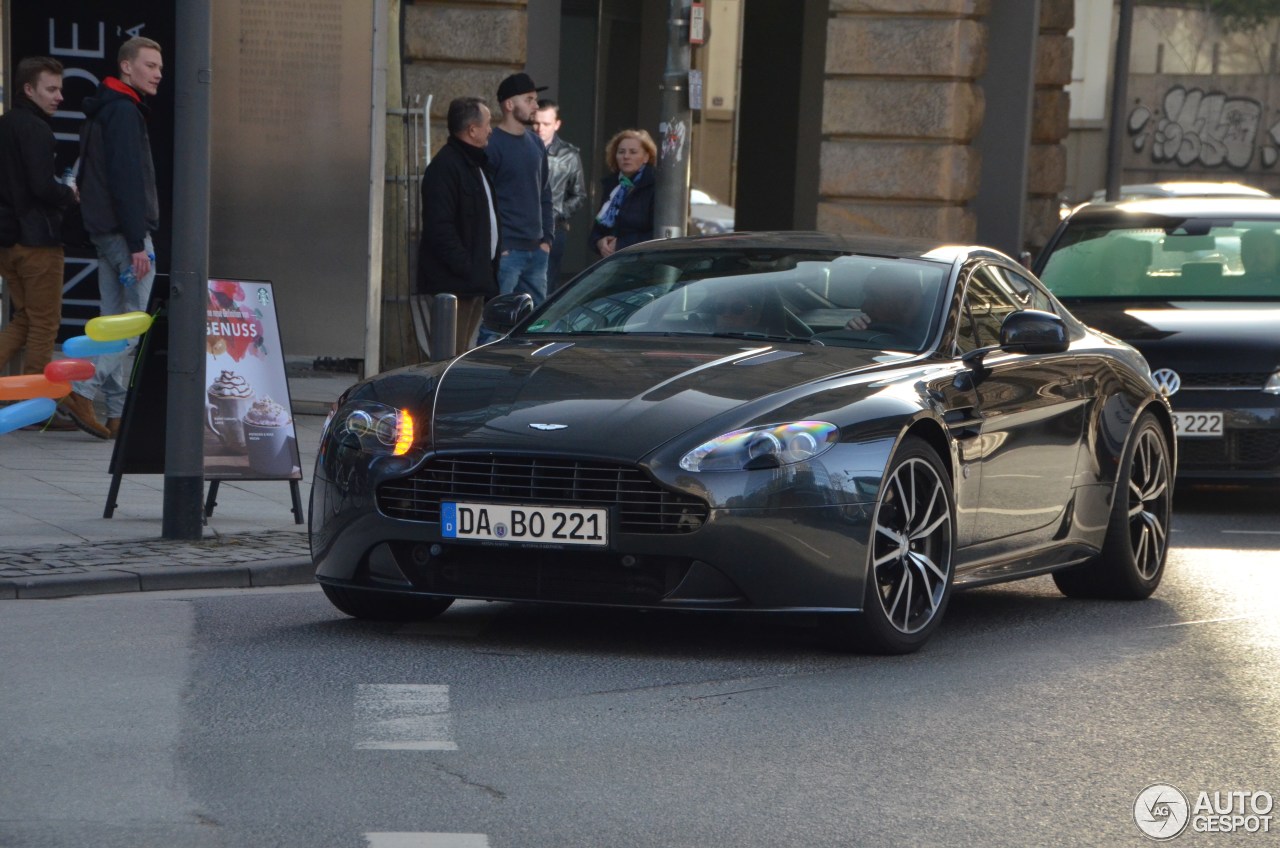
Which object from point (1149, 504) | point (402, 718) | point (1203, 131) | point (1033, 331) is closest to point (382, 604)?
point (402, 718)

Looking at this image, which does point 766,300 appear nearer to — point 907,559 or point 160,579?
point 907,559

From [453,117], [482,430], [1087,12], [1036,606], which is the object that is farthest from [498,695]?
[1087,12]

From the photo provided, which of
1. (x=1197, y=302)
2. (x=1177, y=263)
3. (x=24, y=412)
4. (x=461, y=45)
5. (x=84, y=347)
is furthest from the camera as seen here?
(x=461, y=45)

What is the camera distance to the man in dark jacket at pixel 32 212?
12.4 meters

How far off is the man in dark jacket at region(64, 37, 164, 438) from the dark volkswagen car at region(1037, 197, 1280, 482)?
506 centimetres

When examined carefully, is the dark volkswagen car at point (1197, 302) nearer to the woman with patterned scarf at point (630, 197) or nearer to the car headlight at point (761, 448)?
the woman with patterned scarf at point (630, 197)

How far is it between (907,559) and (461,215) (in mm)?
6599

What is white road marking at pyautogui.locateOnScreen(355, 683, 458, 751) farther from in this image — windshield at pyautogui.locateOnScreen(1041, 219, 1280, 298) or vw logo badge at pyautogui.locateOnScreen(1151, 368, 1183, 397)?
windshield at pyautogui.locateOnScreen(1041, 219, 1280, 298)

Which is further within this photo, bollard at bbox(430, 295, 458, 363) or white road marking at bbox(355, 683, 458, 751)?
bollard at bbox(430, 295, 458, 363)

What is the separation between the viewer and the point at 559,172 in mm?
16797

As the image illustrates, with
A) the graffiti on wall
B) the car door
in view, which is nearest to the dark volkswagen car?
the car door

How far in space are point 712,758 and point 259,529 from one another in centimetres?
451

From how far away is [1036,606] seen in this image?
8.66 m

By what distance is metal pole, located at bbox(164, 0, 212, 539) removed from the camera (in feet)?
29.6
